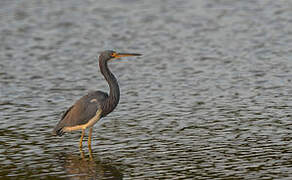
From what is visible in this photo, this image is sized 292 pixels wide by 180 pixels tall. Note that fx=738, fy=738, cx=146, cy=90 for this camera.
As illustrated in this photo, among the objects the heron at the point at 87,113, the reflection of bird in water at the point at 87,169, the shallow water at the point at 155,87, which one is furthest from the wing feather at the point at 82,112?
the reflection of bird in water at the point at 87,169

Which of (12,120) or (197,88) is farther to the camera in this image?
(197,88)

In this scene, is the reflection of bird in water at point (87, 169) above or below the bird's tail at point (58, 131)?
below

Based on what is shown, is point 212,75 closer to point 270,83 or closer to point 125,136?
point 270,83

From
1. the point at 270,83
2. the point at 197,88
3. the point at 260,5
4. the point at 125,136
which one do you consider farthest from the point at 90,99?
the point at 260,5

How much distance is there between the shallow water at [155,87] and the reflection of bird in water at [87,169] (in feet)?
0.06

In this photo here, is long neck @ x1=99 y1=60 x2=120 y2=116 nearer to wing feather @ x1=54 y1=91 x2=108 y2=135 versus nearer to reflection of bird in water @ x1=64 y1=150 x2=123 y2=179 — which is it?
wing feather @ x1=54 y1=91 x2=108 y2=135

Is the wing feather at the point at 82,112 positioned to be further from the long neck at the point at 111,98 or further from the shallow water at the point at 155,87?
the shallow water at the point at 155,87

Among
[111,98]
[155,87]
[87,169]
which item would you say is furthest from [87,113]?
[155,87]

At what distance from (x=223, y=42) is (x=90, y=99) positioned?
9.86 m

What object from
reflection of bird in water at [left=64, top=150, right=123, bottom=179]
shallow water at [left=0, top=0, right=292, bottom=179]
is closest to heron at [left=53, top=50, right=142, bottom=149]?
shallow water at [left=0, top=0, right=292, bottom=179]

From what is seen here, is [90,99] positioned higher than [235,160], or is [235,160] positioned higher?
[90,99]

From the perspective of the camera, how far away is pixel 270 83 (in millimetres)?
17266

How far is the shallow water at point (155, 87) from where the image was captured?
12.0m

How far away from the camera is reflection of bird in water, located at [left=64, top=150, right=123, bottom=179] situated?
11.4 metres
